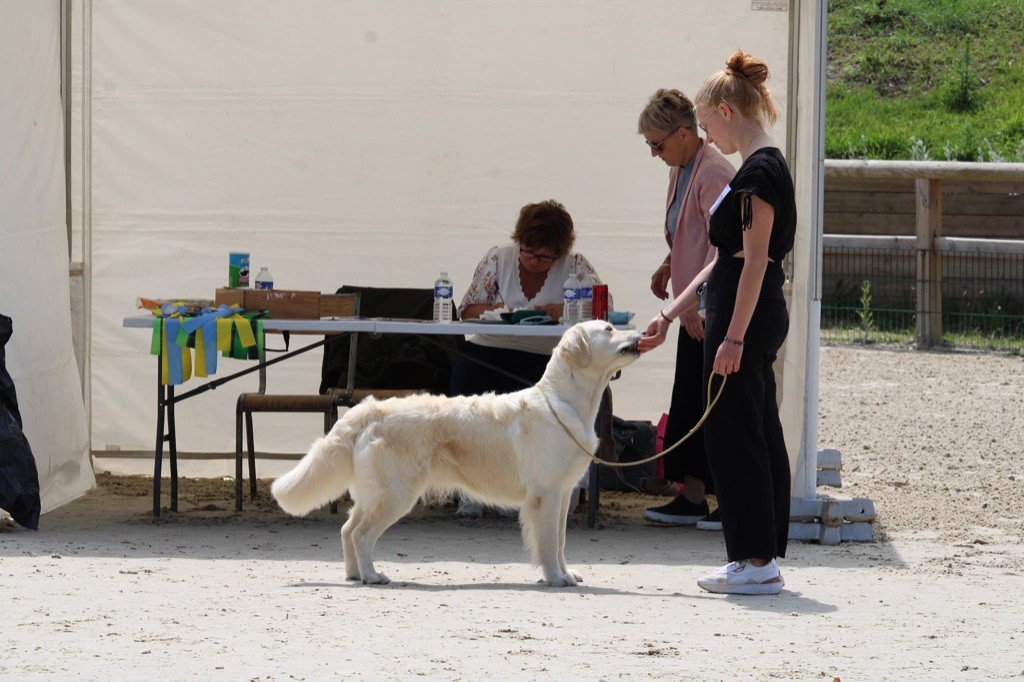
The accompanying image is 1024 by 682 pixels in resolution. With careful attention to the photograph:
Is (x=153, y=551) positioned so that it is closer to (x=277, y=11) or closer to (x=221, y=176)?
(x=221, y=176)

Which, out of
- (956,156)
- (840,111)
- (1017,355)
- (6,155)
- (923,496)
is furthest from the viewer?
(840,111)

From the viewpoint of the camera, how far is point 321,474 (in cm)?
492

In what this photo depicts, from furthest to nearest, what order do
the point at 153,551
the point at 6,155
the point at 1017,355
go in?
the point at 1017,355 < the point at 6,155 < the point at 153,551

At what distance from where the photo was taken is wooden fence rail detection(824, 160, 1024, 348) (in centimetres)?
1195

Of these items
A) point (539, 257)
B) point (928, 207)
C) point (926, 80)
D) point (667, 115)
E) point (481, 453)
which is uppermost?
point (926, 80)

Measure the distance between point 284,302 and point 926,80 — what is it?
465 inches

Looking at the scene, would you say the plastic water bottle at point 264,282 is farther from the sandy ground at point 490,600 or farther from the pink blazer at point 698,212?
the pink blazer at point 698,212

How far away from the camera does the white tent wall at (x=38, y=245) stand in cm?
611

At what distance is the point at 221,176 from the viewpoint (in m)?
7.49

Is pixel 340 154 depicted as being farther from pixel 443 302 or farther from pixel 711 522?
pixel 711 522

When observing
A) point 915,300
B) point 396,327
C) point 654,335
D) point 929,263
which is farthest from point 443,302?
point 915,300

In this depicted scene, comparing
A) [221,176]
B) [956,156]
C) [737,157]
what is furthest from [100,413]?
[956,156]

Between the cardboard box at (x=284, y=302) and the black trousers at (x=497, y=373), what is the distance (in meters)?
0.81

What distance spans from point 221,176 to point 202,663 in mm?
4170
